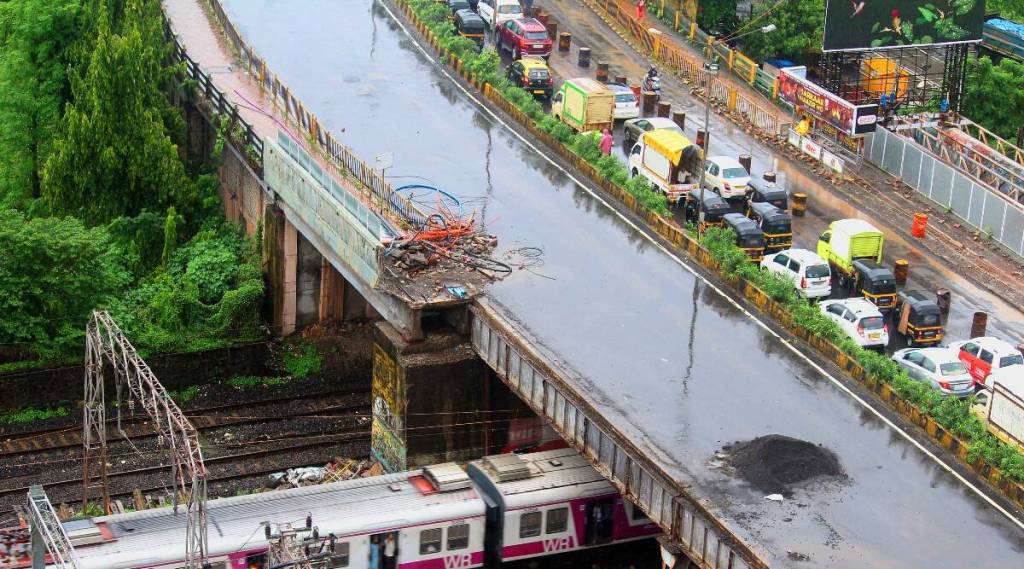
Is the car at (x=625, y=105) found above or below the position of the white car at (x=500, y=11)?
below

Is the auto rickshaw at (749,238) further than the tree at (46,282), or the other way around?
the auto rickshaw at (749,238)

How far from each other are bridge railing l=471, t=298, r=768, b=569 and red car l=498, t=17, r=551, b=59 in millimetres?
32090

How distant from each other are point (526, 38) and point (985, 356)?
32.7m

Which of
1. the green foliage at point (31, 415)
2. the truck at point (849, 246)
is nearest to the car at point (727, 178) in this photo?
the truck at point (849, 246)

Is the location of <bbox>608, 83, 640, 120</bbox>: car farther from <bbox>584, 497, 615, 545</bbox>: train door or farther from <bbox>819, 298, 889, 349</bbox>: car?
<bbox>584, 497, 615, 545</bbox>: train door

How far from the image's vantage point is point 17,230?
56.8 metres

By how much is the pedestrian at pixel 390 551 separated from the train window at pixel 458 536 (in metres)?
1.51

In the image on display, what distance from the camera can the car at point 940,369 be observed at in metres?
50.6

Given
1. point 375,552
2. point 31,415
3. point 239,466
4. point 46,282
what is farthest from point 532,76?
point 375,552

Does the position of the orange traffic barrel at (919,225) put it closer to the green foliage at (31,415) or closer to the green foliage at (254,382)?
the green foliage at (254,382)

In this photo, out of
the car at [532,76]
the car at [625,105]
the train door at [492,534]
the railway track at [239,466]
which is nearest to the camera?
the train door at [492,534]

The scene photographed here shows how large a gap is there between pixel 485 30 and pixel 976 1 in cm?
2365

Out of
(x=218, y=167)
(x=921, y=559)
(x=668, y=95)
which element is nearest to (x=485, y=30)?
(x=668, y=95)

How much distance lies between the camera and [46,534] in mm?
36125
